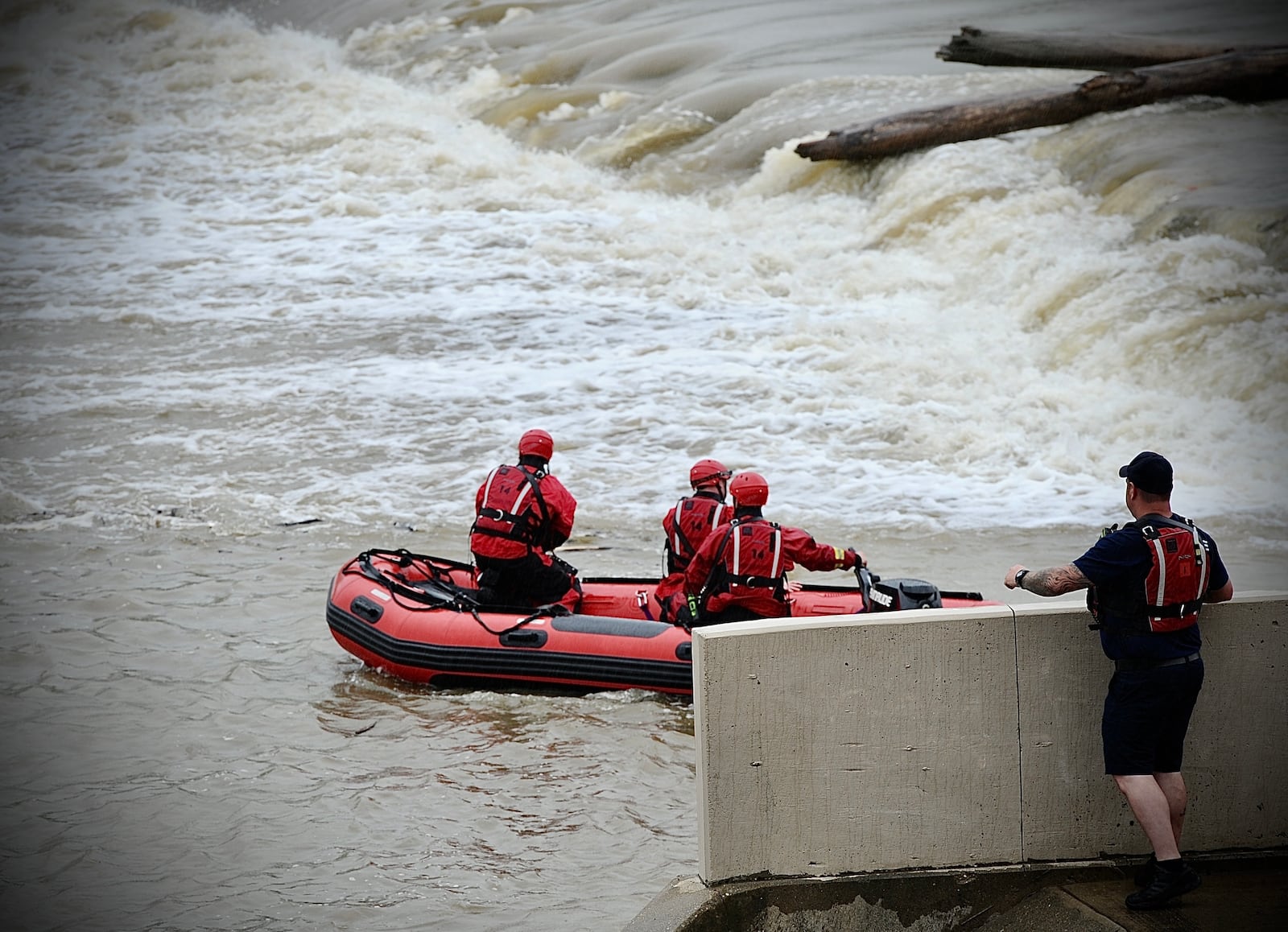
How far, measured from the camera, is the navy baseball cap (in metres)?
3.79

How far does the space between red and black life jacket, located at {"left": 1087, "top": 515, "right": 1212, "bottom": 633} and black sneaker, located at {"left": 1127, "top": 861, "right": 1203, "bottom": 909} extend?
2.23 feet

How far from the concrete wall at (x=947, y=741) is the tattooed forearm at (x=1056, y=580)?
0.11 meters

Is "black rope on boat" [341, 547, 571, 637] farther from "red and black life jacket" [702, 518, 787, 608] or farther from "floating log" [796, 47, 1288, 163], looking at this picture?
"floating log" [796, 47, 1288, 163]

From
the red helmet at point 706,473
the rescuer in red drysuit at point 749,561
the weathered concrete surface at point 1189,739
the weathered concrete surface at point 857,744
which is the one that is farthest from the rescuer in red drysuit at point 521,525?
the weathered concrete surface at point 1189,739

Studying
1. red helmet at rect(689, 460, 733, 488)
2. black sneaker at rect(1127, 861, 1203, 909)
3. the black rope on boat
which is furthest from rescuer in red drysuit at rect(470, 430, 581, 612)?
black sneaker at rect(1127, 861, 1203, 909)

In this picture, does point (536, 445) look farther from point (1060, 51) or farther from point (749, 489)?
point (1060, 51)

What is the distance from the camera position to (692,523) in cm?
710

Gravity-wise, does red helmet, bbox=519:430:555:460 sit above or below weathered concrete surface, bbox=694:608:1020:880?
above

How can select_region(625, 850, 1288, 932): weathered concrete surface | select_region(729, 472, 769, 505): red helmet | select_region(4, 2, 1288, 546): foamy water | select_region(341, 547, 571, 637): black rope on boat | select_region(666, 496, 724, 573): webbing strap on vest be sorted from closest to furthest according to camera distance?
select_region(625, 850, 1288, 932): weathered concrete surface, select_region(729, 472, 769, 505): red helmet, select_region(666, 496, 724, 573): webbing strap on vest, select_region(341, 547, 571, 637): black rope on boat, select_region(4, 2, 1288, 546): foamy water

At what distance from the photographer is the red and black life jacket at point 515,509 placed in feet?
23.6

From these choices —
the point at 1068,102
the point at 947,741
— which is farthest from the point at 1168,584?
the point at 1068,102

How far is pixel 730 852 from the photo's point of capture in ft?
12.4

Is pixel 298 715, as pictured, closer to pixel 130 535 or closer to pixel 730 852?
pixel 730 852

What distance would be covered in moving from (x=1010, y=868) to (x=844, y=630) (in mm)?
890
